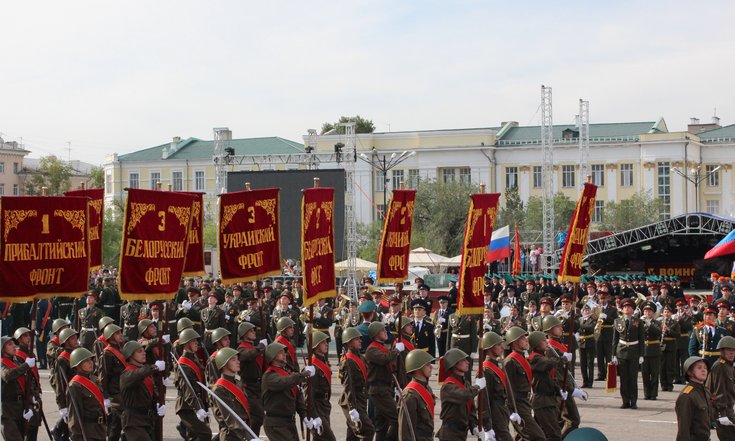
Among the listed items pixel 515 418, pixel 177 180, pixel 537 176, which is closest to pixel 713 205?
pixel 537 176

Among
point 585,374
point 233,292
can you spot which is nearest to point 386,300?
point 233,292

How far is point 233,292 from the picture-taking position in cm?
2284

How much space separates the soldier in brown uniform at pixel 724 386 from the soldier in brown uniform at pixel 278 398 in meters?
4.33

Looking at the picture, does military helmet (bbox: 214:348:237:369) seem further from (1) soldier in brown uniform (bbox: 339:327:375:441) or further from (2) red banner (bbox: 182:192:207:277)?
(2) red banner (bbox: 182:192:207:277)

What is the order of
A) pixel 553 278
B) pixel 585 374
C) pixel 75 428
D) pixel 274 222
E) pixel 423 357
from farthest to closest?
1. pixel 553 278
2. pixel 585 374
3. pixel 274 222
4. pixel 75 428
5. pixel 423 357

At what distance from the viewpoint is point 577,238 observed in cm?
1552

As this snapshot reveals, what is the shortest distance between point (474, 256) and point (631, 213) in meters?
49.4

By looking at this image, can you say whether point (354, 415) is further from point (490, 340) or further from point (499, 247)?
point (499, 247)

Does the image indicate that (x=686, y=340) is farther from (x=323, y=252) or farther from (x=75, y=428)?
(x=75, y=428)

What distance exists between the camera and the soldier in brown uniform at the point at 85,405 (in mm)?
11578

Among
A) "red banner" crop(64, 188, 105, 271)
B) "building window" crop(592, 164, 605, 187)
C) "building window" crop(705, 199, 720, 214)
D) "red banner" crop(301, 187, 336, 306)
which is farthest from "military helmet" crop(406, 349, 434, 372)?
"building window" crop(705, 199, 720, 214)

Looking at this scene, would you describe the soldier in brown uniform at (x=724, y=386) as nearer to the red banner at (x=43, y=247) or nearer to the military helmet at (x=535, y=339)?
the military helmet at (x=535, y=339)

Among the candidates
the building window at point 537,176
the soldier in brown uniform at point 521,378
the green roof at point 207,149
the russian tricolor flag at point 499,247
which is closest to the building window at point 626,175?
the building window at point 537,176

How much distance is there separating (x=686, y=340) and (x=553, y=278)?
12143mm
